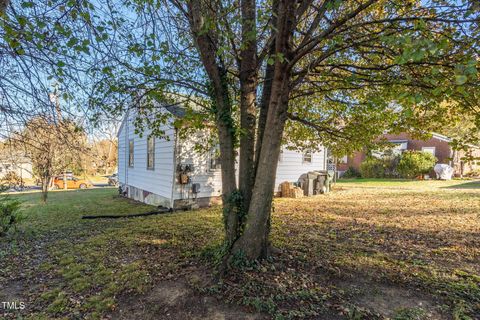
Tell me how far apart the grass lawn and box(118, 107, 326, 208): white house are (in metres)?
2.19

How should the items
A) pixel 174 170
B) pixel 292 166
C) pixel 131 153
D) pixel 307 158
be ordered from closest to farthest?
pixel 174 170, pixel 292 166, pixel 131 153, pixel 307 158

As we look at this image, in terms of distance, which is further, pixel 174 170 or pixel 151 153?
pixel 151 153

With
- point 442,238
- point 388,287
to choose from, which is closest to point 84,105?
point 388,287

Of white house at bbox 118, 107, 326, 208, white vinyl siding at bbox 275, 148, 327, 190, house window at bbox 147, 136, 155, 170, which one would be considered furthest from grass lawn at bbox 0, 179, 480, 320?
white vinyl siding at bbox 275, 148, 327, 190

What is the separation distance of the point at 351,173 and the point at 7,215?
2308 cm

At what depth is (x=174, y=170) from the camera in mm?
8547

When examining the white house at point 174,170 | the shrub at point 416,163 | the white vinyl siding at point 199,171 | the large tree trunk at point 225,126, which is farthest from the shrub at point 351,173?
the large tree trunk at point 225,126

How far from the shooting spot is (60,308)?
2891 millimetres

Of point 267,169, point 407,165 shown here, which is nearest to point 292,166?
point 267,169

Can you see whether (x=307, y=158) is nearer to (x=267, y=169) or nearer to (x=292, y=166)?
(x=292, y=166)

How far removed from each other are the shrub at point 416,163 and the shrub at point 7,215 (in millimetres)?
20971

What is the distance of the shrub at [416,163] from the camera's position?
1844 centimetres

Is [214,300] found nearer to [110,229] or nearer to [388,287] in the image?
[388,287]

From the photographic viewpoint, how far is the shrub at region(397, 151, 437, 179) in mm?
18438
